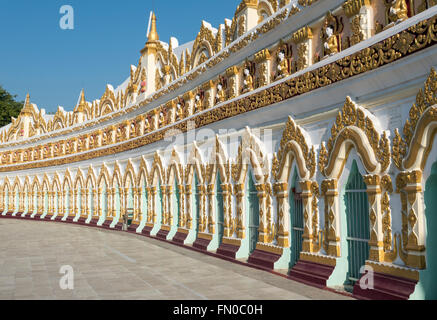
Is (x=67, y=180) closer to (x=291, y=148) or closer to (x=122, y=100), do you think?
(x=122, y=100)

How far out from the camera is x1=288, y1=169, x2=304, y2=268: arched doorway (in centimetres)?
861

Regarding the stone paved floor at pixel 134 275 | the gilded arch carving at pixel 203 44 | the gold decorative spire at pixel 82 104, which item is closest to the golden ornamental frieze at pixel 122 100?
the gilded arch carving at pixel 203 44

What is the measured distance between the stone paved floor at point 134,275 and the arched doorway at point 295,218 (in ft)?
2.50

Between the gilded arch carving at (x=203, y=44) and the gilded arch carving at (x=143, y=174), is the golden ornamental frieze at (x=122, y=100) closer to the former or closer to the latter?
the gilded arch carving at (x=203, y=44)

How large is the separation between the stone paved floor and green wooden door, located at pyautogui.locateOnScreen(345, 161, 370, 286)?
723 millimetres

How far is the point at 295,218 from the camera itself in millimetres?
8680

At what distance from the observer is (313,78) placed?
25.2 ft

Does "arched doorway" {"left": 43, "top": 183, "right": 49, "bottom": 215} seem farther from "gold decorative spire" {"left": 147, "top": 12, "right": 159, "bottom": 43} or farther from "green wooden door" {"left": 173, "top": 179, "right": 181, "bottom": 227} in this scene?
"green wooden door" {"left": 173, "top": 179, "right": 181, "bottom": 227}

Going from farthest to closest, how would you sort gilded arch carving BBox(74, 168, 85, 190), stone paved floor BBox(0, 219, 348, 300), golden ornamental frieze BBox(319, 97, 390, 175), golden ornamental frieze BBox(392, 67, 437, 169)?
1. gilded arch carving BBox(74, 168, 85, 190)
2. stone paved floor BBox(0, 219, 348, 300)
3. golden ornamental frieze BBox(319, 97, 390, 175)
4. golden ornamental frieze BBox(392, 67, 437, 169)

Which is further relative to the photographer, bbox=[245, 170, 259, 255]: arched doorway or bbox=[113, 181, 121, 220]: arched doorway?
bbox=[113, 181, 121, 220]: arched doorway

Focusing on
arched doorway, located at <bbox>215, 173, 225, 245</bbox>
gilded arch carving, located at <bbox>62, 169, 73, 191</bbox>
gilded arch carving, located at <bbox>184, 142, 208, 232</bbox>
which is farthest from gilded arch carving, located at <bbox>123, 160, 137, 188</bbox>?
gilded arch carving, located at <bbox>62, 169, 73, 191</bbox>

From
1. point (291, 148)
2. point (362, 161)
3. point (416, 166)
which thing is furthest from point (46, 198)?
point (416, 166)

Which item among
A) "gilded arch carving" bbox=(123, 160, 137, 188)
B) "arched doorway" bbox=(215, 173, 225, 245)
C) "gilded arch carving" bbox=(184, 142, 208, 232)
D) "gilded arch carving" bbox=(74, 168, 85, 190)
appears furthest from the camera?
"gilded arch carving" bbox=(74, 168, 85, 190)
